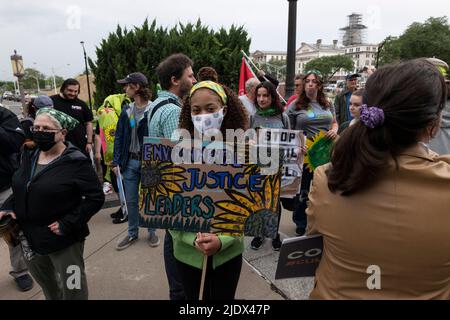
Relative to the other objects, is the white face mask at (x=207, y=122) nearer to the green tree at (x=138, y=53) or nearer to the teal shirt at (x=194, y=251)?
the teal shirt at (x=194, y=251)

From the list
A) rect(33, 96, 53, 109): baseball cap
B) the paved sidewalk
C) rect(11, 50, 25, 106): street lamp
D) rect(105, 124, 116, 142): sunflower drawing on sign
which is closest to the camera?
the paved sidewalk

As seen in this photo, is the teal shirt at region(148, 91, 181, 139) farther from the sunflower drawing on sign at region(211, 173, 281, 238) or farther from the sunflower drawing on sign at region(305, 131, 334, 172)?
the sunflower drawing on sign at region(305, 131, 334, 172)

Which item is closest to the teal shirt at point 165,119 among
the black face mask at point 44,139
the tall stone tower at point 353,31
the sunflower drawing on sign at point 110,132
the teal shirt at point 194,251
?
the black face mask at point 44,139

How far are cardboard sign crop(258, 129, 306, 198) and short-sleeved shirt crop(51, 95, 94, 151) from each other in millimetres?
2682

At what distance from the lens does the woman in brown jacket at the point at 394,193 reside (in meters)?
0.99

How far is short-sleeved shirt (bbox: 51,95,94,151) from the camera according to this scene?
4395 millimetres

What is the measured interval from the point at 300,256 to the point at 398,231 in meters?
0.43

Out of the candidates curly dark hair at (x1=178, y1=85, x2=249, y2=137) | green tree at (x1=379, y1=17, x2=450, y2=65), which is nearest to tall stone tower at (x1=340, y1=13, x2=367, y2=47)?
green tree at (x1=379, y1=17, x2=450, y2=65)

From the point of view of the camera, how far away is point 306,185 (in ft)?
12.7

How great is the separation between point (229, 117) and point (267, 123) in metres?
1.66

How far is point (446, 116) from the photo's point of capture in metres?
2.71

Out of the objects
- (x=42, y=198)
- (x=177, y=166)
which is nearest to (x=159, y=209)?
(x=177, y=166)

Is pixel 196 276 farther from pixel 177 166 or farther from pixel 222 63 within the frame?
pixel 222 63

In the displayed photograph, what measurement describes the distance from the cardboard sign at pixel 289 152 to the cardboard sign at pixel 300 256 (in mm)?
1724
